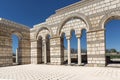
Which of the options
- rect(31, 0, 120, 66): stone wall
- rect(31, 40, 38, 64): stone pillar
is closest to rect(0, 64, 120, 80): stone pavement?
rect(31, 0, 120, 66): stone wall

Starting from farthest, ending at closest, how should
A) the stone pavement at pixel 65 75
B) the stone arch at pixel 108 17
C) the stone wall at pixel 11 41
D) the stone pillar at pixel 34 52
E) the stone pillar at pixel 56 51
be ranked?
the stone pillar at pixel 34 52 < the stone wall at pixel 11 41 < the stone pillar at pixel 56 51 < the stone arch at pixel 108 17 < the stone pavement at pixel 65 75

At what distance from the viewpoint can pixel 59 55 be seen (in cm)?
1417

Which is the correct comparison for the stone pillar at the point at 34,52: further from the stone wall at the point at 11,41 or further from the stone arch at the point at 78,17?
the stone arch at the point at 78,17

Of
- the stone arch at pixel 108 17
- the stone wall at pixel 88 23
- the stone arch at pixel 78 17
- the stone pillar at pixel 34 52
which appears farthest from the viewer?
the stone pillar at pixel 34 52

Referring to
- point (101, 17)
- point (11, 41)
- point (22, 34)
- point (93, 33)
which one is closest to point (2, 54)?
point (11, 41)

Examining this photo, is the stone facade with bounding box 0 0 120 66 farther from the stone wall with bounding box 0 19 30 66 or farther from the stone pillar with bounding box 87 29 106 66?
the stone wall with bounding box 0 19 30 66

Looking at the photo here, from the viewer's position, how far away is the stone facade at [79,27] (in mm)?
11078

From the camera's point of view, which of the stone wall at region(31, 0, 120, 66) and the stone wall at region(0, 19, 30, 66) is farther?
the stone wall at region(0, 19, 30, 66)

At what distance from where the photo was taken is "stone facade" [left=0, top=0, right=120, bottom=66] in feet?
36.3

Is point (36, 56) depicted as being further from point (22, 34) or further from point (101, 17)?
point (101, 17)

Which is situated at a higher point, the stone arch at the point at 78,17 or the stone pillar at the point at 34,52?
the stone arch at the point at 78,17

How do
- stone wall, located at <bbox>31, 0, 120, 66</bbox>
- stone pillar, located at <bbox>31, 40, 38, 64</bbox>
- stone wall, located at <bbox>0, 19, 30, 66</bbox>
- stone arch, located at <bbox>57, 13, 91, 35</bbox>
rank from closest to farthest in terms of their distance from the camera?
stone wall, located at <bbox>31, 0, 120, 66</bbox>
stone arch, located at <bbox>57, 13, 91, 35</bbox>
stone wall, located at <bbox>0, 19, 30, 66</bbox>
stone pillar, located at <bbox>31, 40, 38, 64</bbox>

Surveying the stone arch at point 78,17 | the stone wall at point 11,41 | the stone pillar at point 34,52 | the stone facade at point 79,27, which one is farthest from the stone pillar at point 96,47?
the stone wall at point 11,41

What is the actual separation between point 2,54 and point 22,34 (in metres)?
3.62
